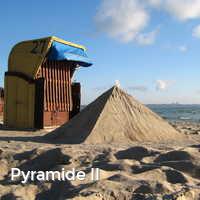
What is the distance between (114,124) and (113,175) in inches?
233

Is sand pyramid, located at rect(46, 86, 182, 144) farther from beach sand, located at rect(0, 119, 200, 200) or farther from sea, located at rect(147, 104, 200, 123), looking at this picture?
sea, located at rect(147, 104, 200, 123)

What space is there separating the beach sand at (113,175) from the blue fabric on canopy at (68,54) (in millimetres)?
7588

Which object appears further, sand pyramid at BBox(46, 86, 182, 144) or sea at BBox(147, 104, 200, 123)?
sea at BBox(147, 104, 200, 123)

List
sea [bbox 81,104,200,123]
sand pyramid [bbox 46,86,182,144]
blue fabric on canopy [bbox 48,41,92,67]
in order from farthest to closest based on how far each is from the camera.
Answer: sea [bbox 81,104,200,123]
blue fabric on canopy [bbox 48,41,92,67]
sand pyramid [bbox 46,86,182,144]

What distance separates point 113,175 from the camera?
5.39 metres

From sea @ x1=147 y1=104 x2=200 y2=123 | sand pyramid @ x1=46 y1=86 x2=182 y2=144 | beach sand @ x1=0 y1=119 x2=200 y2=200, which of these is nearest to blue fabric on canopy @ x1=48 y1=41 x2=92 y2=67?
sand pyramid @ x1=46 y1=86 x2=182 y2=144

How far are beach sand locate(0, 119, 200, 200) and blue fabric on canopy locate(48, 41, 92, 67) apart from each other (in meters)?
7.59

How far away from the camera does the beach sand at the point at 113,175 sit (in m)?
4.52

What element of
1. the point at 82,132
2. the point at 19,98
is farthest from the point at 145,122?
the point at 19,98

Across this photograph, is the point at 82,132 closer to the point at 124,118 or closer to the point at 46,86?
the point at 124,118

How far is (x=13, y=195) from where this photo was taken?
4750mm

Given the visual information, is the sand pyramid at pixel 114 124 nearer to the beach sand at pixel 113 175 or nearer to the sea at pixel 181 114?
the beach sand at pixel 113 175

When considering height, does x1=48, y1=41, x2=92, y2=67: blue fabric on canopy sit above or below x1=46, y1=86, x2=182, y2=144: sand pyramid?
above

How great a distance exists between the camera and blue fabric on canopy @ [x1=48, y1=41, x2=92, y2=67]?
1484cm
